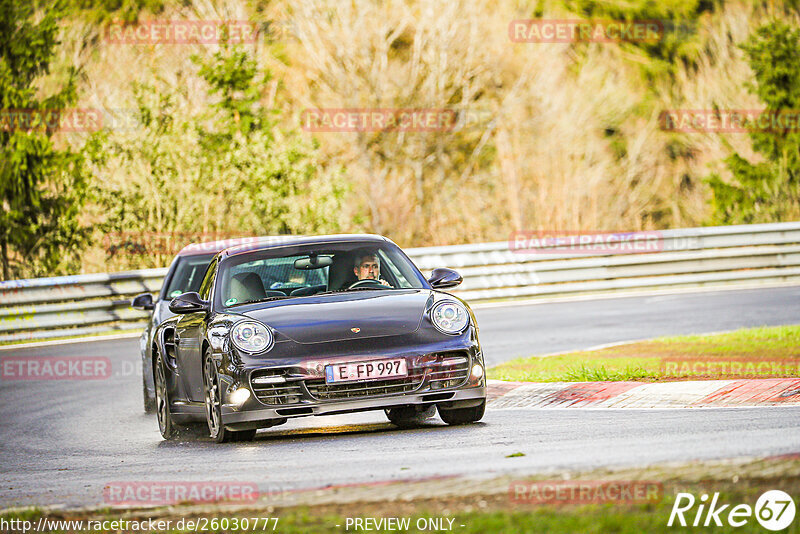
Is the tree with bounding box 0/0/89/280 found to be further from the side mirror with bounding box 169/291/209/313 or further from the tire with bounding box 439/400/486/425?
the tire with bounding box 439/400/486/425

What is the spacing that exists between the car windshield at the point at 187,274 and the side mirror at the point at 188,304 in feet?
11.7

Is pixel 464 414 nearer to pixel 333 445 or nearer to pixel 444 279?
pixel 444 279

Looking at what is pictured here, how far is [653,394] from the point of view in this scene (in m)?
10.3

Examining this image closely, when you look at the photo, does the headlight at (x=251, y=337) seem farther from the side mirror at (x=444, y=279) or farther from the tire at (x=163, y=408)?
the tire at (x=163, y=408)

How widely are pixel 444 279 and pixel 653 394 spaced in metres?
1.88

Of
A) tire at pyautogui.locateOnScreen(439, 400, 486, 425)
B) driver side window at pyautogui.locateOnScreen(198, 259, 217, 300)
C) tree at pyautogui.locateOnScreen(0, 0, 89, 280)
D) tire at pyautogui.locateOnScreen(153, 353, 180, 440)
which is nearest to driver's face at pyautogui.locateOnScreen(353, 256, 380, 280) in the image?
driver side window at pyautogui.locateOnScreen(198, 259, 217, 300)

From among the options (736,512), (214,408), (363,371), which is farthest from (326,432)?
(736,512)

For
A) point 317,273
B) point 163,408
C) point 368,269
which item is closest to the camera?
point 368,269

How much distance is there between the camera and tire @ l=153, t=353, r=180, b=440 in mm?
10656

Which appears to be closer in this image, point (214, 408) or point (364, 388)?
point (364, 388)

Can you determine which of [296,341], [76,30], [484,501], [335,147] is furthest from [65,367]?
[76,30]

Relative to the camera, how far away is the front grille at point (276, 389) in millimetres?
8805

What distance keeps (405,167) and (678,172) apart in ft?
38.4

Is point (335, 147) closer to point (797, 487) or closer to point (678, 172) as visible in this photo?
point (678, 172)
